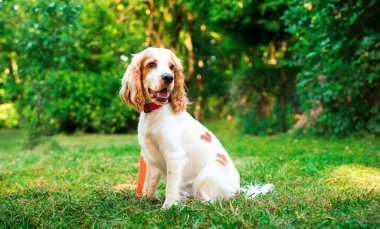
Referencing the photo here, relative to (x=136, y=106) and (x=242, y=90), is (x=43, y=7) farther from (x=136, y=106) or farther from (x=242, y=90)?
(x=242, y=90)

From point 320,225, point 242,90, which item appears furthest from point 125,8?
point 320,225

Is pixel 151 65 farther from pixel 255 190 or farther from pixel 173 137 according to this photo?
pixel 255 190

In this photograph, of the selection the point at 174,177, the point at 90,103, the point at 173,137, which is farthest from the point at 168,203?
the point at 90,103

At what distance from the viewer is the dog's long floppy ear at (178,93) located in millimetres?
3562

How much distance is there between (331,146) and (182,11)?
34.5 feet

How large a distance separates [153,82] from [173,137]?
466 mm

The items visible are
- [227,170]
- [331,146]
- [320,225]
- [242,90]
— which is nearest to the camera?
[320,225]

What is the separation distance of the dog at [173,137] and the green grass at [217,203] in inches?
6.8

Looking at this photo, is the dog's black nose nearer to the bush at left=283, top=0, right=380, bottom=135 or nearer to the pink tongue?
the pink tongue

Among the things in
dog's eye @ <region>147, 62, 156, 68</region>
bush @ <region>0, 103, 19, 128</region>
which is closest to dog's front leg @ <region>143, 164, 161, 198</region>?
dog's eye @ <region>147, 62, 156, 68</region>

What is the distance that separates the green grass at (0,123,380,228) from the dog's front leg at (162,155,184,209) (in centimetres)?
12

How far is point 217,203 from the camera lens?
3271mm

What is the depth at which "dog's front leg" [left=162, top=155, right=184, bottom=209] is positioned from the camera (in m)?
3.44

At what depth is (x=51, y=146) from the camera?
8.27m
